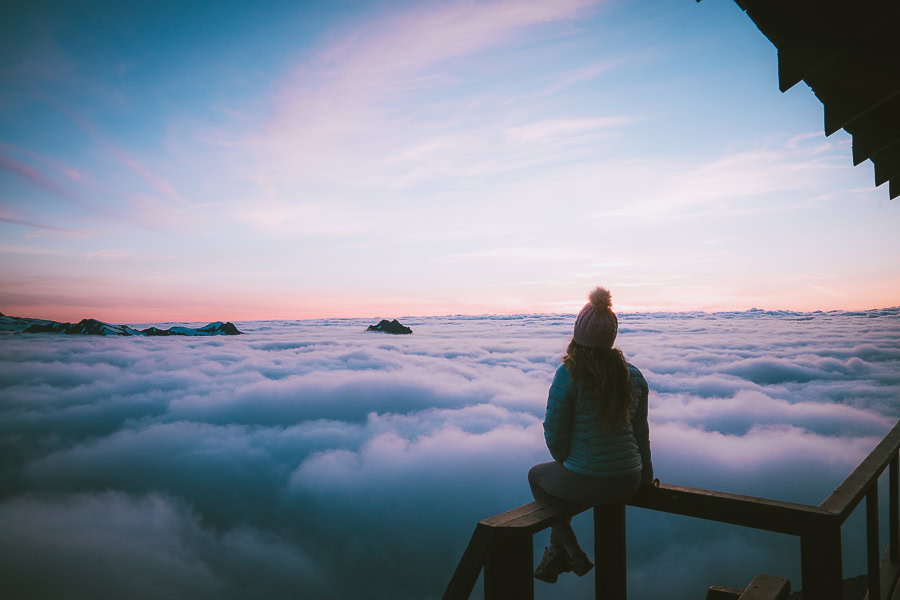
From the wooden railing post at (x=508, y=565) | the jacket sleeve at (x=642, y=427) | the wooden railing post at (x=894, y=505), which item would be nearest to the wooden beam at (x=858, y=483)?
the wooden railing post at (x=894, y=505)

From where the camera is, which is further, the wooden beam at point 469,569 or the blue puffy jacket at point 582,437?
the blue puffy jacket at point 582,437

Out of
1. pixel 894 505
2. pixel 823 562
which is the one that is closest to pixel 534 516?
pixel 823 562

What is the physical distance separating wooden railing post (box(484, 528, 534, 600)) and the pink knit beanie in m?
1.04

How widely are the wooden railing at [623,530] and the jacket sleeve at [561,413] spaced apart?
272 millimetres

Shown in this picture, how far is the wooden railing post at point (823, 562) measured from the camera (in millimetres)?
1925

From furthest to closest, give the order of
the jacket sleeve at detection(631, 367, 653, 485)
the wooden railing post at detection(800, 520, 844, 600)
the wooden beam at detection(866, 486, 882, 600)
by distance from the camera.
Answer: the wooden beam at detection(866, 486, 882, 600) < the jacket sleeve at detection(631, 367, 653, 485) < the wooden railing post at detection(800, 520, 844, 600)

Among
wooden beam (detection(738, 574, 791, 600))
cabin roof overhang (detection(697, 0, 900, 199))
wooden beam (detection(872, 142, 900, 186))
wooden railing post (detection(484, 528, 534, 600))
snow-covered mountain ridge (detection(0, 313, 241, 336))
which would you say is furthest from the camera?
snow-covered mountain ridge (detection(0, 313, 241, 336))

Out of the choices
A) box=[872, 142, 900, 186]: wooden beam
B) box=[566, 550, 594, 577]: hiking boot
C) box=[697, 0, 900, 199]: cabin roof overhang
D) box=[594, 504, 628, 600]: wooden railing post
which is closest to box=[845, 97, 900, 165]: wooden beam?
box=[697, 0, 900, 199]: cabin roof overhang

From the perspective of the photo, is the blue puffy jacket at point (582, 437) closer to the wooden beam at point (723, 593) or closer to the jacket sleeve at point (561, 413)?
the jacket sleeve at point (561, 413)

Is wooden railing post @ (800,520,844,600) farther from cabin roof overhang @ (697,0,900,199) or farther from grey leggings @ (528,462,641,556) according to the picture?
cabin roof overhang @ (697,0,900,199)

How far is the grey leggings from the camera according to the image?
2.19 m

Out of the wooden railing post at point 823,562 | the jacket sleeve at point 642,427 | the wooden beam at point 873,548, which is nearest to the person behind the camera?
the wooden railing post at point 823,562

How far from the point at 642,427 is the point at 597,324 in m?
0.75

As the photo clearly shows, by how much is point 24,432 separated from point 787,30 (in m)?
77.4
